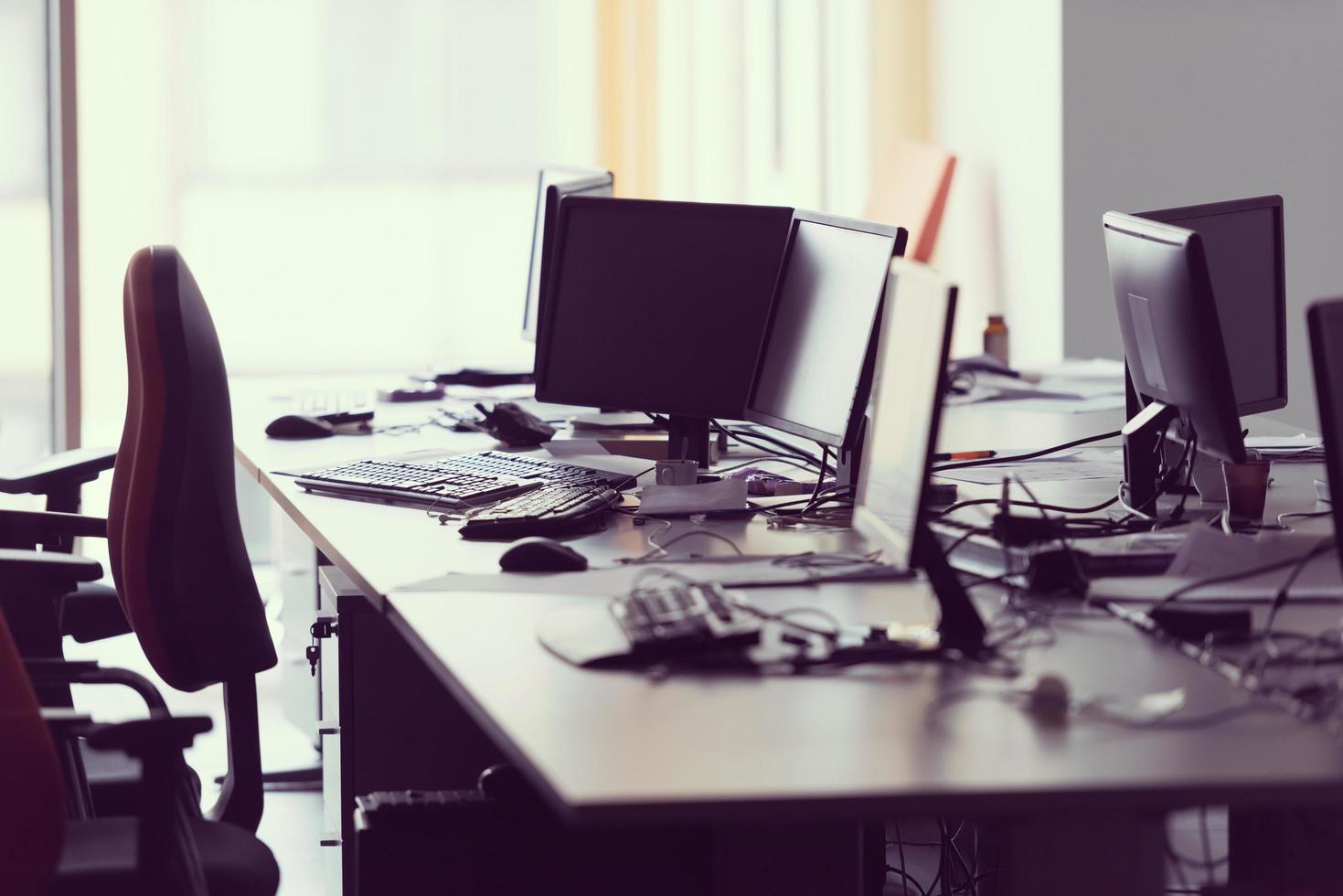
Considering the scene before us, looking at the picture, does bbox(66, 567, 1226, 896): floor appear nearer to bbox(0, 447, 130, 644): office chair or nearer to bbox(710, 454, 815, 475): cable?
bbox(0, 447, 130, 644): office chair

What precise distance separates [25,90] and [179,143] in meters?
0.50

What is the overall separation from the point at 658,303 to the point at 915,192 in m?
3.09

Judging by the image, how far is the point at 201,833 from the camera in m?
1.82

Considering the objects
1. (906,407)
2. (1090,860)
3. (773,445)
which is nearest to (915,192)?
(773,445)

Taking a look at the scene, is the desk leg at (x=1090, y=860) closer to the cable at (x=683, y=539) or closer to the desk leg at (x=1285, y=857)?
the desk leg at (x=1285, y=857)

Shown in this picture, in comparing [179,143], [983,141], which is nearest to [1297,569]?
[983,141]

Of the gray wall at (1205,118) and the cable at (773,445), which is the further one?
the gray wall at (1205,118)

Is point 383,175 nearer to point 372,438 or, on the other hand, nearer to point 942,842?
point 372,438

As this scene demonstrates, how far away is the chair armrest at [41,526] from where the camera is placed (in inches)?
95.9

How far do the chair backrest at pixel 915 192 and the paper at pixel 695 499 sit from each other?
9.95 ft

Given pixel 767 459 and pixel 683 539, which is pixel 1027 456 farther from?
pixel 683 539

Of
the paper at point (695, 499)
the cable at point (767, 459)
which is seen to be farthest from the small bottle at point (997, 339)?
the paper at point (695, 499)

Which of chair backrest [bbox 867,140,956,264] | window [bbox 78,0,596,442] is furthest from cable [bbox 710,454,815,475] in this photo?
window [bbox 78,0,596,442]

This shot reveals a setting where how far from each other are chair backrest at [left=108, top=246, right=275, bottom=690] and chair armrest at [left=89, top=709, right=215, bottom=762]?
60cm
